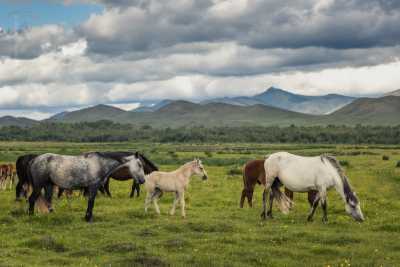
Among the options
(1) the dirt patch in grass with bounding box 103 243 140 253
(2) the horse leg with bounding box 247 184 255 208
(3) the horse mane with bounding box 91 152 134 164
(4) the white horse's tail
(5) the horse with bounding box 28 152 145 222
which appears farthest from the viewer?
(2) the horse leg with bounding box 247 184 255 208

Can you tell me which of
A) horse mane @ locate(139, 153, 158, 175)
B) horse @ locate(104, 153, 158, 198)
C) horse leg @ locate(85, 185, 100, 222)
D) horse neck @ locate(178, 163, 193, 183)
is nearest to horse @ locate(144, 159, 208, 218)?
horse neck @ locate(178, 163, 193, 183)

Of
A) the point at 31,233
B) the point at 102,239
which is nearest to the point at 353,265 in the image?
the point at 102,239

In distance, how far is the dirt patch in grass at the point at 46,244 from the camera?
1373 centimetres

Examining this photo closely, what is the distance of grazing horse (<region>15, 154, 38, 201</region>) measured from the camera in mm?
21469

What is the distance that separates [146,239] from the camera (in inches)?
578

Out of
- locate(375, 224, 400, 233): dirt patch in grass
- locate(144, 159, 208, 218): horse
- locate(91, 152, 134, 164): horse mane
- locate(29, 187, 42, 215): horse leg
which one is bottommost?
locate(375, 224, 400, 233): dirt patch in grass

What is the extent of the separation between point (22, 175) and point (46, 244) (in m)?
8.97

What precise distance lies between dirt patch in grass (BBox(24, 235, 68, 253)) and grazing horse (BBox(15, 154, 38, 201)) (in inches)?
287

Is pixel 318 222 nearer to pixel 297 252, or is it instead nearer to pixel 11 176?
pixel 297 252

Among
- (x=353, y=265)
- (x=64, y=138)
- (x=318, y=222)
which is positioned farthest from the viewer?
(x=64, y=138)

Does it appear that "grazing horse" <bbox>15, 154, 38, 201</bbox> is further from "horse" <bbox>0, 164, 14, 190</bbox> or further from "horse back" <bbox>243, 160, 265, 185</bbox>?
"horse back" <bbox>243, 160, 265, 185</bbox>

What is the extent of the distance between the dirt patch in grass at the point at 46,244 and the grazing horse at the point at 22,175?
287 inches

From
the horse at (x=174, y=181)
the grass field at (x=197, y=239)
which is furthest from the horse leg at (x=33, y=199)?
the horse at (x=174, y=181)

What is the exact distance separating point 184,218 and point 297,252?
238 inches
